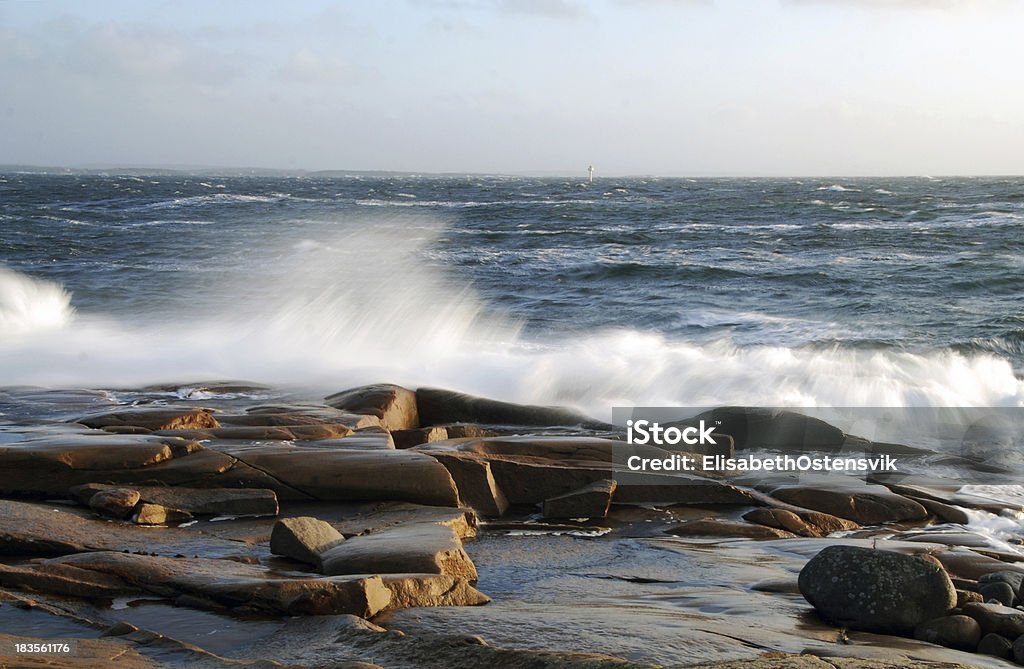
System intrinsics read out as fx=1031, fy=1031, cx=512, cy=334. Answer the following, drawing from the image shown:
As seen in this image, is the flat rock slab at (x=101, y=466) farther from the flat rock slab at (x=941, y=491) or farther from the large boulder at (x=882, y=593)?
the flat rock slab at (x=941, y=491)

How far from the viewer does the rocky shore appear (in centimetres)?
414

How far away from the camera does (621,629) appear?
4352 mm

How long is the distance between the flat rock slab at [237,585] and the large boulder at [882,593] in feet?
6.88

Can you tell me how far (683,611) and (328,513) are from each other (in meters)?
2.48

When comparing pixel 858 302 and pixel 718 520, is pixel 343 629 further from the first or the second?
pixel 858 302

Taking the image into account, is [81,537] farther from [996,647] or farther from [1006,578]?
[1006,578]

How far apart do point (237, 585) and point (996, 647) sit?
11.2 ft

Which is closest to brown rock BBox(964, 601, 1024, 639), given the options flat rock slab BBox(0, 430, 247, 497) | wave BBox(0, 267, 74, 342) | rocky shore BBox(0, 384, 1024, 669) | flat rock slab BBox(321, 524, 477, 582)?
rocky shore BBox(0, 384, 1024, 669)

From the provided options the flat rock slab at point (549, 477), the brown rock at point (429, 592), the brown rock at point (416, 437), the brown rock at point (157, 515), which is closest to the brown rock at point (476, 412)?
the brown rock at point (416, 437)

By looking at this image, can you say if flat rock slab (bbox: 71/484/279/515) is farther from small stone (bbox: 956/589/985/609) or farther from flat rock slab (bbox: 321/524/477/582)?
small stone (bbox: 956/589/985/609)

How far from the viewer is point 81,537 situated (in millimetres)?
5457

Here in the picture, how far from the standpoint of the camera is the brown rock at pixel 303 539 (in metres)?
5.25

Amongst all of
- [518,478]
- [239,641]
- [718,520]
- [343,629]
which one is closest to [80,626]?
[239,641]

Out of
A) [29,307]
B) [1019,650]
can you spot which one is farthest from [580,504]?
[29,307]
